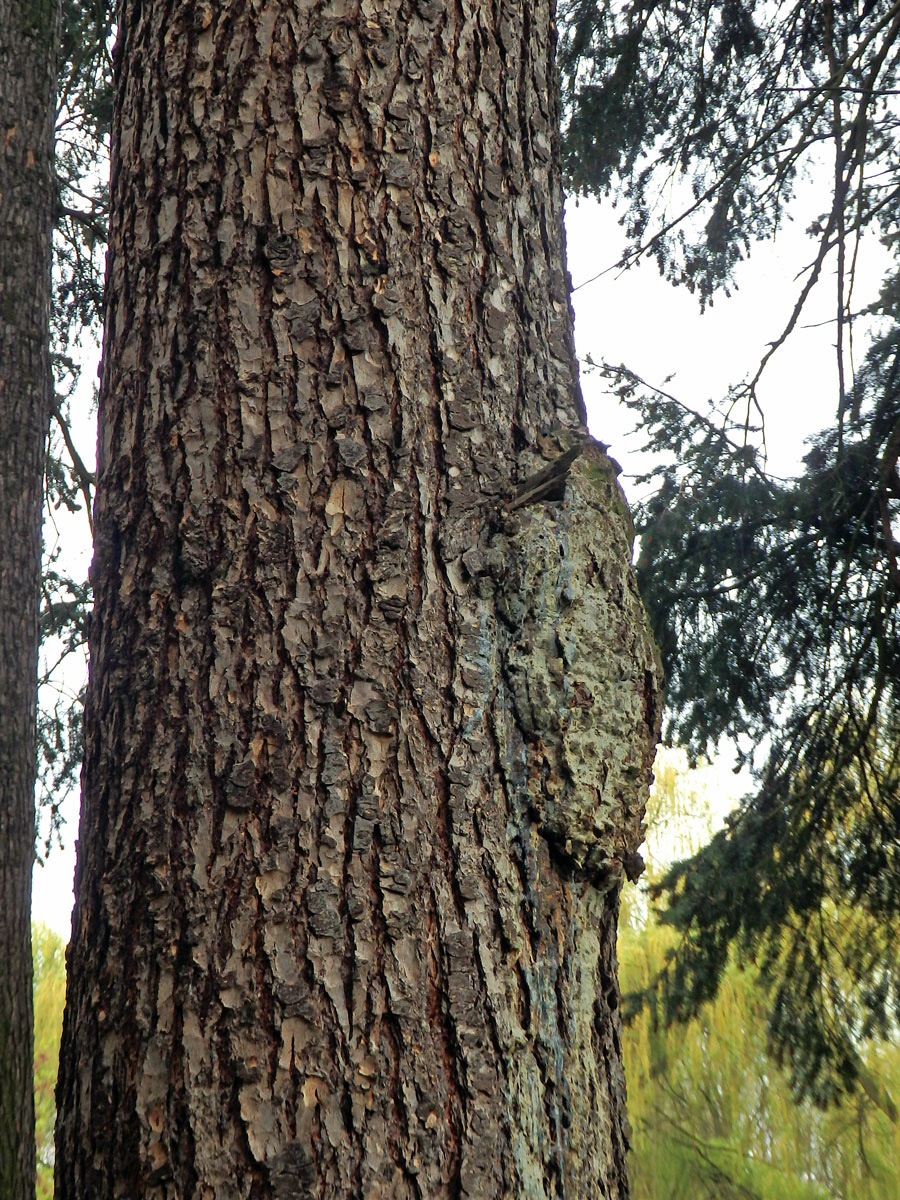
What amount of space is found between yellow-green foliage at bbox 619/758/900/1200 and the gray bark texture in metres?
3.20

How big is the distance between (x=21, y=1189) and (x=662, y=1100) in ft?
13.4

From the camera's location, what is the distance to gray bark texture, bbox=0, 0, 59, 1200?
2.58 meters

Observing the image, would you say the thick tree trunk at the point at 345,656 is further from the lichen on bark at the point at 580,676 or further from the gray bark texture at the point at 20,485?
the gray bark texture at the point at 20,485

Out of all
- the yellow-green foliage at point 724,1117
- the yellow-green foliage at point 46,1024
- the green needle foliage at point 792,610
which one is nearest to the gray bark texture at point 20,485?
the green needle foliage at point 792,610

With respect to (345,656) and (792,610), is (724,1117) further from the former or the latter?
(345,656)

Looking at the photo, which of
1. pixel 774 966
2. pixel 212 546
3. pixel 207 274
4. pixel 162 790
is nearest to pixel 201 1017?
pixel 162 790

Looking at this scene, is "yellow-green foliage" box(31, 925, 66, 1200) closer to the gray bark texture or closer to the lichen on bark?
the gray bark texture

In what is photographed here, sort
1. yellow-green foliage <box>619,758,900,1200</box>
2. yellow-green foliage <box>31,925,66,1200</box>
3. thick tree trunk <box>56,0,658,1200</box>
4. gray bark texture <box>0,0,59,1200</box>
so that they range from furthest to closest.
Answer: yellow-green foliage <box>31,925,66,1200</box> → yellow-green foliage <box>619,758,900,1200</box> → gray bark texture <box>0,0,59,1200</box> → thick tree trunk <box>56,0,658,1200</box>

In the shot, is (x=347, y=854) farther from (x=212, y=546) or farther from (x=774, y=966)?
(x=774, y=966)

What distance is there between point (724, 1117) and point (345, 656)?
5.70 meters

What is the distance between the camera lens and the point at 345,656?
0.90 metres

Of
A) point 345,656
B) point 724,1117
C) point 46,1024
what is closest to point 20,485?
point 345,656

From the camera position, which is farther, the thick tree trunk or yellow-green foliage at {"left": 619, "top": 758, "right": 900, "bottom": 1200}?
yellow-green foliage at {"left": 619, "top": 758, "right": 900, "bottom": 1200}

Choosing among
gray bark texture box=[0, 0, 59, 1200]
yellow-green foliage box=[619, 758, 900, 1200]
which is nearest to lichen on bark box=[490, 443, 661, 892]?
gray bark texture box=[0, 0, 59, 1200]
